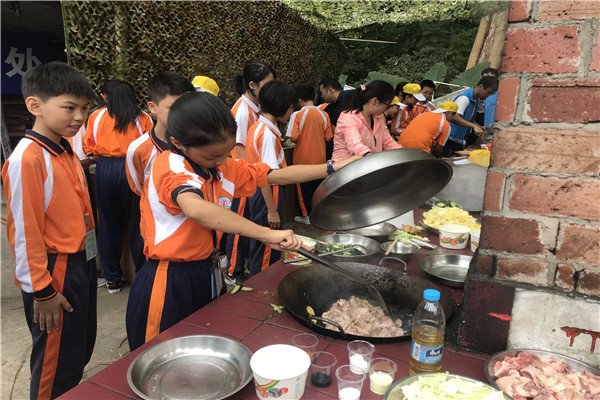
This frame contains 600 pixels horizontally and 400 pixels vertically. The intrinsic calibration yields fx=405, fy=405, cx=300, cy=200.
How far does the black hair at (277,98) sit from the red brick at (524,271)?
271 centimetres

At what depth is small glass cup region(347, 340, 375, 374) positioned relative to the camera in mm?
1358

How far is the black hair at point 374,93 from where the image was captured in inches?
153

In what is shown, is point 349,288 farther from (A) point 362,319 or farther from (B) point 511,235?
(B) point 511,235

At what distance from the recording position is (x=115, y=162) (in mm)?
3742

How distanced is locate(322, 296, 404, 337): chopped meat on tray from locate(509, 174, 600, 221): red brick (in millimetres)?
682

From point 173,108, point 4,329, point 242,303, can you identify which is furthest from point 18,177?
point 4,329

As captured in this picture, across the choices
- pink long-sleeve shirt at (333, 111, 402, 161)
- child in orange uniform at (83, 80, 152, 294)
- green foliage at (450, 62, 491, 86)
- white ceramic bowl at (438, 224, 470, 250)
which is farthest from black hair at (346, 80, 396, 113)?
green foliage at (450, 62, 491, 86)

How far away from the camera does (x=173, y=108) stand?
1.73m

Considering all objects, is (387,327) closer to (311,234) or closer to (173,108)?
(173,108)

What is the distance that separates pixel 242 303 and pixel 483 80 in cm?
690

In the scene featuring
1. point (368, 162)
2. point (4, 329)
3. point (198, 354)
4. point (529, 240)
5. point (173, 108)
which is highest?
point (173, 108)

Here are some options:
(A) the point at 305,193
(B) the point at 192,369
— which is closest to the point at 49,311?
(B) the point at 192,369

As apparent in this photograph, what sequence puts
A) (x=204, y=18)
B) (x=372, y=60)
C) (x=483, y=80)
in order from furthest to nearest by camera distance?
(x=372, y=60) < (x=483, y=80) < (x=204, y=18)

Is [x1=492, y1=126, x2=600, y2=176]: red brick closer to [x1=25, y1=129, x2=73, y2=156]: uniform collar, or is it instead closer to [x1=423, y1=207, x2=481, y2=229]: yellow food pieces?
[x1=423, y1=207, x2=481, y2=229]: yellow food pieces
